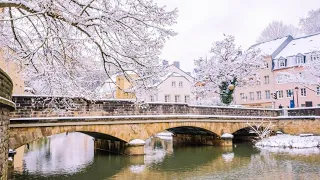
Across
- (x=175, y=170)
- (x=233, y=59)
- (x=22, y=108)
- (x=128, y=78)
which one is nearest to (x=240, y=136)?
(x=233, y=59)

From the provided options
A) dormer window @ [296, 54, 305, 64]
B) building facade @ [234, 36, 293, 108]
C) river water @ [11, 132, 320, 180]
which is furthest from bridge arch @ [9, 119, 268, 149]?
building facade @ [234, 36, 293, 108]

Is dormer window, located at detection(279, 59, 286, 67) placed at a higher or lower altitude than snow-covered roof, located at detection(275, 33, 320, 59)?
lower

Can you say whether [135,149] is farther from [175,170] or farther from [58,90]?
[58,90]

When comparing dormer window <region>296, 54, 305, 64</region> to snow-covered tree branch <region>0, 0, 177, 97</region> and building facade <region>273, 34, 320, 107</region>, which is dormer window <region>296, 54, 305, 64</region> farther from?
snow-covered tree branch <region>0, 0, 177, 97</region>

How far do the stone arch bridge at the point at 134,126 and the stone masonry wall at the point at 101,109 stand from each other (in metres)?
0.27

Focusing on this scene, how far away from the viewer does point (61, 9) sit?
24.2 ft

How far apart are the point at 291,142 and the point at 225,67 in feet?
36.4

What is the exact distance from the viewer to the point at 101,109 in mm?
18188

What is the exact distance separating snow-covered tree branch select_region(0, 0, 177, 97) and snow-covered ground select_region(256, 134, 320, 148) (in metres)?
16.9

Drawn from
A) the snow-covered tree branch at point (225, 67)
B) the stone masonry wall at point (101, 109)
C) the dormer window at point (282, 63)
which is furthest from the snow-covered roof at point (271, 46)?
the stone masonry wall at point (101, 109)

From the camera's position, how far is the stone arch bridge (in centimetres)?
1551

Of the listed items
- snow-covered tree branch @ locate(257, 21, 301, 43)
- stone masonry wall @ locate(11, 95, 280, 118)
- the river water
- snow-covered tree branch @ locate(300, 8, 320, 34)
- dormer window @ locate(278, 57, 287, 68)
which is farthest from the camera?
snow-covered tree branch @ locate(257, 21, 301, 43)

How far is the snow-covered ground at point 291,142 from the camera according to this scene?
905 inches

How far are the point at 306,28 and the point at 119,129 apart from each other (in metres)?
40.5
